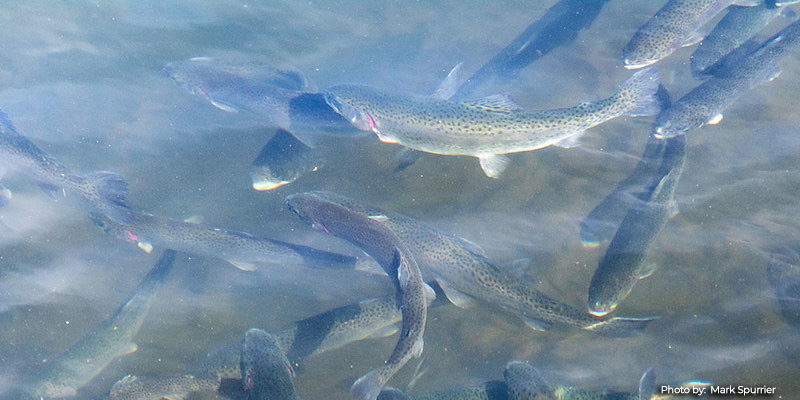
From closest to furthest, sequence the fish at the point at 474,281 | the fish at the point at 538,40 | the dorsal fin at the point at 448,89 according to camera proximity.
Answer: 1. the fish at the point at 474,281
2. the dorsal fin at the point at 448,89
3. the fish at the point at 538,40

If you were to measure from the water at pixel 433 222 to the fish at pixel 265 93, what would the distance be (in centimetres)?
32

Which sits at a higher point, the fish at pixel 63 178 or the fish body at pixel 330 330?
the fish at pixel 63 178

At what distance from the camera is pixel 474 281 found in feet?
14.0

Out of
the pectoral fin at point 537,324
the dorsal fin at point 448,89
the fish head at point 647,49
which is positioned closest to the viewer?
the pectoral fin at point 537,324

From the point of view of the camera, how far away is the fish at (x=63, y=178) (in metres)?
5.04

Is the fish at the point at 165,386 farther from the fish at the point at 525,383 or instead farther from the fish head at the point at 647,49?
the fish head at the point at 647,49

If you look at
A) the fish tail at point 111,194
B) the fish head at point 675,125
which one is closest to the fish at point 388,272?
the fish tail at point 111,194

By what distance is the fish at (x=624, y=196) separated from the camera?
4.70 meters

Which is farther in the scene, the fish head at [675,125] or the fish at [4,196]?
the fish at [4,196]

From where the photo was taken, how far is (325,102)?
17.5 ft

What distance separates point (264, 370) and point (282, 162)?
2.68m

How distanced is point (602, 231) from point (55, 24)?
378 inches

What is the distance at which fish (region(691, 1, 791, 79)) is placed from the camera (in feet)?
17.6

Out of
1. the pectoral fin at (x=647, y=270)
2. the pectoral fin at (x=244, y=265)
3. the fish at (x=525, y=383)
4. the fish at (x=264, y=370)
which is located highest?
the pectoral fin at (x=647, y=270)
